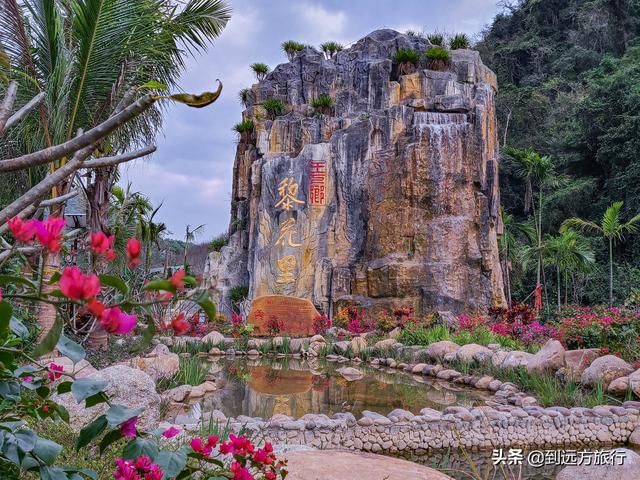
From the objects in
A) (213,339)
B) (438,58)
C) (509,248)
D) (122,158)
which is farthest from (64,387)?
(509,248)

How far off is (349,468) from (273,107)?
1623 cm

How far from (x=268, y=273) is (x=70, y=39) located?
28.3ft

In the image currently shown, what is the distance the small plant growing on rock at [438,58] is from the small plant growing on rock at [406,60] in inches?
14.3

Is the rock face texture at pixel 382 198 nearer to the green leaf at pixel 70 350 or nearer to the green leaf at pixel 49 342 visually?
the green leaf at pixel 70 350

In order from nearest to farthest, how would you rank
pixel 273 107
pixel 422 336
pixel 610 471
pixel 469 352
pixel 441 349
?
pixel 610 471
pixel 469 352
pixel 441 349
pixel 422 336
pixel 273 107

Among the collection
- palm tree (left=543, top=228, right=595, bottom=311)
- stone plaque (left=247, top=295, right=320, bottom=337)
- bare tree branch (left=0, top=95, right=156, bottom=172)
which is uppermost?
palm tree (left=543, top=228, right=595, bottom=311)

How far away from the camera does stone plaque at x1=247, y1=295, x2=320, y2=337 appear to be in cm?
1247

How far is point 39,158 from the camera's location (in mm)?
970

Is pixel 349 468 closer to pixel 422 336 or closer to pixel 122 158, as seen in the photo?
pixel 122 158

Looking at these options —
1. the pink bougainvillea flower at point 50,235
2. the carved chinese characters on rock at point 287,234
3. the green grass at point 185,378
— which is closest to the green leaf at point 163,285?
the pink bougainvillea flower at point 50,235

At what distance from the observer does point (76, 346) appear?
1.03 m

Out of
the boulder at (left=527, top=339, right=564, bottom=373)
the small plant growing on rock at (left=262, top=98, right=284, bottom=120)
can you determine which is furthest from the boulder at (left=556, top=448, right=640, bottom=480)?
the small plant growing on rock at (left=262, top=98, right=284, bottom=120)

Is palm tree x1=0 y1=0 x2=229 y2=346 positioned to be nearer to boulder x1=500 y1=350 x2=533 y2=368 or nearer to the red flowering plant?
the red flowering plant

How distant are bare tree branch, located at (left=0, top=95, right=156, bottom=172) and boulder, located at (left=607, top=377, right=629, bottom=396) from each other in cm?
583
